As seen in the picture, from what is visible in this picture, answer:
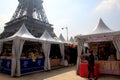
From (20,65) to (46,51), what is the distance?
8.67 ft

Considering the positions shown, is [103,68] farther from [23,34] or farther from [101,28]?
[23,34]

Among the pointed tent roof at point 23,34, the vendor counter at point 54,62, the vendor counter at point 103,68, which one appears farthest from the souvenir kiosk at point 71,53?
the vendor counter at point 103,68

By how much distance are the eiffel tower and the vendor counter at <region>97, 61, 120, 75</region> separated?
2338 cm

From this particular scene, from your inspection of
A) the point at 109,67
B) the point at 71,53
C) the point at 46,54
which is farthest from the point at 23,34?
the point at 71,53

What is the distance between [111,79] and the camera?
7.92 m

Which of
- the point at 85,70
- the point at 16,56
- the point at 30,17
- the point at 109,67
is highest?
the point at 30,17

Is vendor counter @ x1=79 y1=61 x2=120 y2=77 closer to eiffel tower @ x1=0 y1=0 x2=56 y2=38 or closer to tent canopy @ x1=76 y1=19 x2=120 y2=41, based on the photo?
tent canopy @ x1=76 y1=19 x2=120 y2=41

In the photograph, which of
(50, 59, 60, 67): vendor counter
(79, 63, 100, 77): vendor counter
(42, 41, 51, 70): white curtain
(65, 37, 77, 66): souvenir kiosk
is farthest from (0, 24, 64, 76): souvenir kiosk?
(65, 37, 77, 66): souvenir kiosk

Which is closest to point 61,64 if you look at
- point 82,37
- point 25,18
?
point 82,37

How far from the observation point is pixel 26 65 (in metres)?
9.91

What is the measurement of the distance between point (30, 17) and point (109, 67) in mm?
25431

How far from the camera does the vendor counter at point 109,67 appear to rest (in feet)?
28.1

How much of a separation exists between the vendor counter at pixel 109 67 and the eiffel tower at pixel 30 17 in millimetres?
23383

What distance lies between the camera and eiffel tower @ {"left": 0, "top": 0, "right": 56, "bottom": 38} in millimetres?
31219
